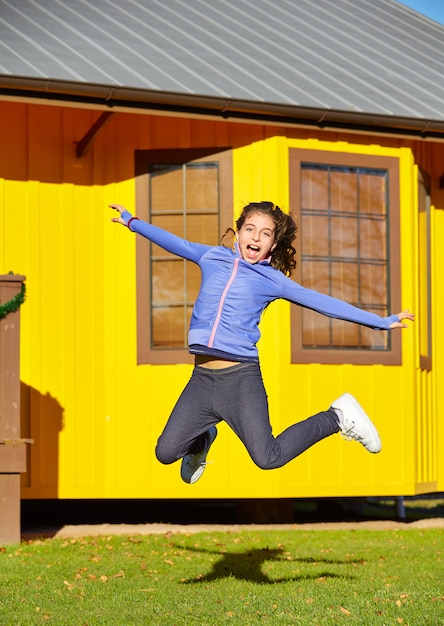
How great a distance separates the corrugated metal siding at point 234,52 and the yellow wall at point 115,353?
21.5 inches

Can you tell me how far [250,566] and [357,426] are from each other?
7.19 ft

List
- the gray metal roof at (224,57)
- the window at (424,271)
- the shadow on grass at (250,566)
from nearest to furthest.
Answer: the shadow on grass at (250,566)
the gray metal roof at (224,57)
the window at (424,271)

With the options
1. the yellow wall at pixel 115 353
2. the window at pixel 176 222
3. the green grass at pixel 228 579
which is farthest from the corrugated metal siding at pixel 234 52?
the green grass at pixel 228 579

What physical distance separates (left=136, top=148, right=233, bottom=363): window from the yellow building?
14 millimetres

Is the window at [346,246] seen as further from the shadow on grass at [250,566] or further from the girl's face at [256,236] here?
the girl's face at [256,236]

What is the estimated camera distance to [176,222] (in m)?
11.0

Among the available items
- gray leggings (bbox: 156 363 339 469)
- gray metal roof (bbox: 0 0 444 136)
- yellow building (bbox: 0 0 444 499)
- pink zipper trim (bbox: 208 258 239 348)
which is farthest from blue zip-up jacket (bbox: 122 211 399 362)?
yellow building (bbox: 0 0 444 499)

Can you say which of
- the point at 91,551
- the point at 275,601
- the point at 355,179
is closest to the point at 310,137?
the point at 355,179

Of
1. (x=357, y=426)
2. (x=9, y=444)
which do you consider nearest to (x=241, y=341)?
(x=357, y=426)

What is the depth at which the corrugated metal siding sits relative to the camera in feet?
33.6

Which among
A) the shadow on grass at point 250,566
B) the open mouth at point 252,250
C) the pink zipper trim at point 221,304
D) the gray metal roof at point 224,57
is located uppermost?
the gray metal roof at point 224,57

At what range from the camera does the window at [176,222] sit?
432 inches

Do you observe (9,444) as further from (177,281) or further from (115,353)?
(177,281)

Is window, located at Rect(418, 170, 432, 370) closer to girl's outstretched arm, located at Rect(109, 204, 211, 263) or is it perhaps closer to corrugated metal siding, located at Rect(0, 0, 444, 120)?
corrugated metal siding, located at Rect(0, 0, 444, 120)
